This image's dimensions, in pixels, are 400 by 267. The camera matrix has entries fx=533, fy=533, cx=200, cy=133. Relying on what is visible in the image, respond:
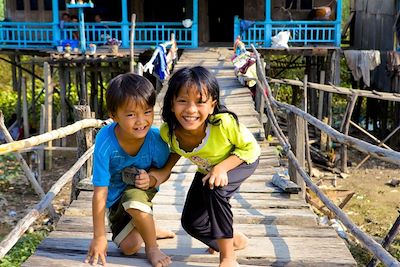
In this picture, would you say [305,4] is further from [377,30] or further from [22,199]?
[22,199]

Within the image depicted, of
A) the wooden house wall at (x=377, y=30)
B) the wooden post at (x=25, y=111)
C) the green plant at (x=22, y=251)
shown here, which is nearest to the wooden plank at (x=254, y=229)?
the green plant at (x=22, y=251)

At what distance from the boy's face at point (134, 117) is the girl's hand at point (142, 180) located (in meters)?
0.23

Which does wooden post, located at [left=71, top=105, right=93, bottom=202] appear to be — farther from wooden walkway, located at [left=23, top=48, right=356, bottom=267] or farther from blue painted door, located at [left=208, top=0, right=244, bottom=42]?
blue painted door, located at [left=208, top=0, right=244, bottom=42]

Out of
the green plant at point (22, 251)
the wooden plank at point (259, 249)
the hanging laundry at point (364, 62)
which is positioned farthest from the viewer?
the hanging laundry at point (364, 62)

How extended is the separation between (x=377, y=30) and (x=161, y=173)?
1367cm

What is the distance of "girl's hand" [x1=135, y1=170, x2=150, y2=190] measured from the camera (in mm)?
2947

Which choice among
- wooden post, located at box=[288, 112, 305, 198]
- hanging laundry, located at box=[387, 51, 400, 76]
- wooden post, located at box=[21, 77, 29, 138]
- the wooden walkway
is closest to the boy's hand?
the wooden walkway

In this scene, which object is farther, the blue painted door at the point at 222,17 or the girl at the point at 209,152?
the blue painted door at the point at 222,17

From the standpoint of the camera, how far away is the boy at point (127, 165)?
2.75m

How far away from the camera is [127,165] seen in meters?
3.01

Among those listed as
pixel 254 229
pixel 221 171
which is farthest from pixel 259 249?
pixel 221 171

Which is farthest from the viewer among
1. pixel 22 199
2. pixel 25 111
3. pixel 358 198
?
pixel 25 111

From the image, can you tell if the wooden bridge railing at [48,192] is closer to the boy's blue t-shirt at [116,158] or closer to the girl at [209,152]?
the boy's blue t-shirt at [116,158]

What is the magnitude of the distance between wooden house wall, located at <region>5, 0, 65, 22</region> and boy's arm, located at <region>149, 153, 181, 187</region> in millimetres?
12645
